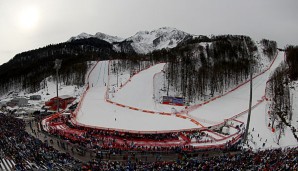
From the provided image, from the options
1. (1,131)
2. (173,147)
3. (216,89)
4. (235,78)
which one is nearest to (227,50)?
(235,78)

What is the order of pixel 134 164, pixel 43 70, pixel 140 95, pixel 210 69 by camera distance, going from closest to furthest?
pixel 134 164
pixel 140 95
pixel 210 69
pixel 43 70

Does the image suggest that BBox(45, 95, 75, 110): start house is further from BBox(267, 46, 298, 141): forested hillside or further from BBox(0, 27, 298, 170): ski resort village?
BBox(267, 46, 298, 141): forested hillside

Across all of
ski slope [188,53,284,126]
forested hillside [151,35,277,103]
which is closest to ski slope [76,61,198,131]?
ski slope [188,53,284,126]

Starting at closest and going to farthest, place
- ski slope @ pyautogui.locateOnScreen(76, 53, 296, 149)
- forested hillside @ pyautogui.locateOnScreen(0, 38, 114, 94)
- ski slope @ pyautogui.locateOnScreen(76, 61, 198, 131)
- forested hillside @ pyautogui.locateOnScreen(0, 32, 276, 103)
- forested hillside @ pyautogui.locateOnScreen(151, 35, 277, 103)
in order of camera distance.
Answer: ski slope @ pyautogui.locateOnScreen(76, 53, 296, 149), ski slope @ pyautogui.locateOnScreen(76, 61, 198, 131), forested hillside @ pyautogui.locateOnScreen(151, 35, 277, 103), forested hillside @ pyautogui.locateOnScreen(0, 32, 276, 103), forested hillside @ pyautogui.locateOnScreen(0, 38, 114, 94)

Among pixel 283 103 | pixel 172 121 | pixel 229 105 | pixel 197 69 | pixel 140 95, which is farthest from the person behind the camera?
pixel 197 69

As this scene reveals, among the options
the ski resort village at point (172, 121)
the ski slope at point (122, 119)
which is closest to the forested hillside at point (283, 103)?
the ski resort village at point (172, 121)

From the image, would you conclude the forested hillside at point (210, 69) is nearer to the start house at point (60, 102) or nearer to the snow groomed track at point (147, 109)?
the snow groomed track at point (147, 109)

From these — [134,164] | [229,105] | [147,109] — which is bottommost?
[134,164]

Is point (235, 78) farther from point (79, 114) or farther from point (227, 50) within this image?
point (79, 114)

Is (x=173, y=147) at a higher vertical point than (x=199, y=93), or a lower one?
lower

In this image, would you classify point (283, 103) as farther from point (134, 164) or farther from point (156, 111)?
point (134, 164)

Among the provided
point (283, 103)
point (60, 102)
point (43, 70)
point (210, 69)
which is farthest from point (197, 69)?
point (43, 70)
